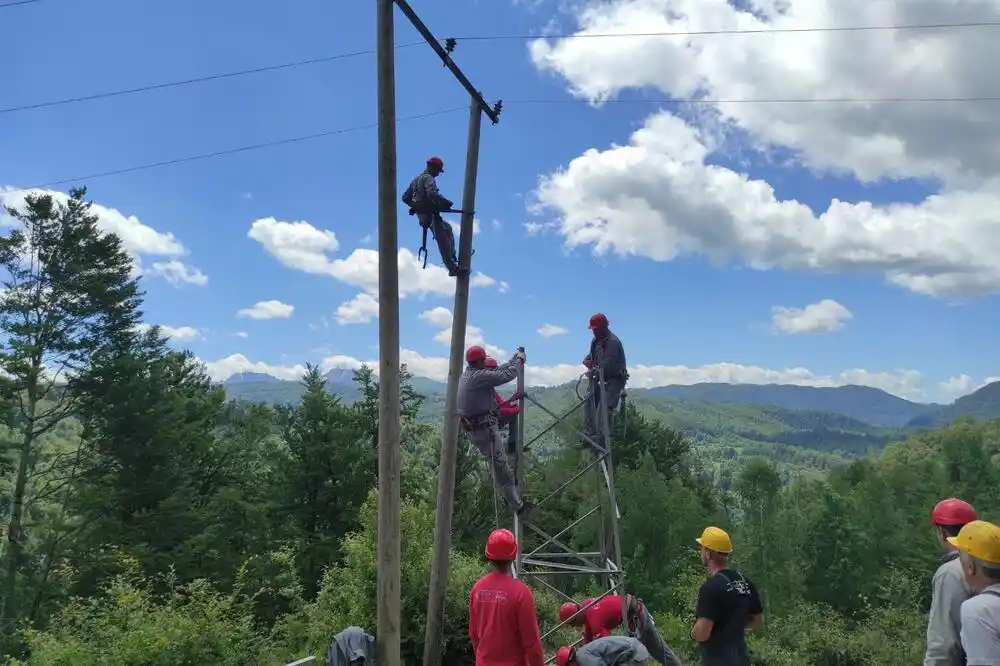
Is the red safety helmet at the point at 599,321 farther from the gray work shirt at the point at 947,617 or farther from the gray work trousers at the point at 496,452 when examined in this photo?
the gray work shirt at the point at 947,617

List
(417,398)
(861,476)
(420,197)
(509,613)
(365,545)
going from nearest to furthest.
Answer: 1. (509,613)
2. (420,197)
3. (365,545)
4. (417,398)
5. (861,476)

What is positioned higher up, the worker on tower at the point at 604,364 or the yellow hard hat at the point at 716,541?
the worker on tower at the point at 604,364

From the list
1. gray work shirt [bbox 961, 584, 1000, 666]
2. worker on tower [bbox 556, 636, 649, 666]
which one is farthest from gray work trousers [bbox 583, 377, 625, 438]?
gray work shirt [bbox 961, 584, 1000, 666]

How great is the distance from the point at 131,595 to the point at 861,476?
221ft

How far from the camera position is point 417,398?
31.3 metres

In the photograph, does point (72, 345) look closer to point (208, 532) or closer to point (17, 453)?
point (17, 453)

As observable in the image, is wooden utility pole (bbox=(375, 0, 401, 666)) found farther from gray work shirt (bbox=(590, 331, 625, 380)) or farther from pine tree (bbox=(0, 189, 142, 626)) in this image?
pine tree (bbox=(0, 189, 142, 626))

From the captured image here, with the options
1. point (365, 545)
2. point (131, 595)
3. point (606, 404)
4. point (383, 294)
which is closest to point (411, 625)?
point (365, 545)

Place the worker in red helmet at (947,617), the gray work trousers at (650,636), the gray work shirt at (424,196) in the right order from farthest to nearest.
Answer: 1. the gray work shirt at (424,196)
2. the gray work trousers at (650,636)
3. the worker in red helmet at (947,617)

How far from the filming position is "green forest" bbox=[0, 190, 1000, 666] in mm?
11891

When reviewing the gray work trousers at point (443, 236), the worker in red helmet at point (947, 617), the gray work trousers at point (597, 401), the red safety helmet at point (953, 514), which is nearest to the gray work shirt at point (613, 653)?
the worker in red helmet at point (947, 617)

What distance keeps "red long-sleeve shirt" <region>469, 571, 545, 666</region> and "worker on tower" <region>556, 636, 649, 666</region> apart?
749mm

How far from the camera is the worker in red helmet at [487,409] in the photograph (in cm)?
795

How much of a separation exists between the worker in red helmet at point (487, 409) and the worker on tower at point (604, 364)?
4.95 feet
